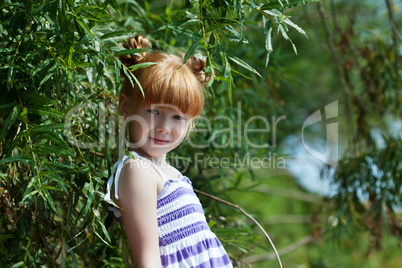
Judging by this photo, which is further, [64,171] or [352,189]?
[352,189]

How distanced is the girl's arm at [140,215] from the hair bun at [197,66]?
1.17ft

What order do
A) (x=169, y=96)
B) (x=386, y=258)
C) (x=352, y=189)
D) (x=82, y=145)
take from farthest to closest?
(x=386, y=258) < (x=352, y=189) < (x=82, y=145) < (x=169, y=96)

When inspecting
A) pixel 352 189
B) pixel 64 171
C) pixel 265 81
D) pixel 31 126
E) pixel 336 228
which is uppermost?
pixel 265 81

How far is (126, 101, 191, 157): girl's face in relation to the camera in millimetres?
1201

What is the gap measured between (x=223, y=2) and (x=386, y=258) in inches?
186

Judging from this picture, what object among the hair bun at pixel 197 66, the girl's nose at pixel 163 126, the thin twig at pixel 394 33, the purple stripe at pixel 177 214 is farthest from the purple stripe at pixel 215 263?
the thin twig at pixel 394 33

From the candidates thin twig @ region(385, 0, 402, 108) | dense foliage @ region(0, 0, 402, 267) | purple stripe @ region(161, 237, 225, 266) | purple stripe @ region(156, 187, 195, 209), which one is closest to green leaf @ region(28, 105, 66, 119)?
dense foliage @ region(0, 0, 402, 267)

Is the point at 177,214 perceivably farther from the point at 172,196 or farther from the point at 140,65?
the point at 140,65

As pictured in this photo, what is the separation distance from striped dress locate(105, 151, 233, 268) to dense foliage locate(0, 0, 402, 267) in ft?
0.46

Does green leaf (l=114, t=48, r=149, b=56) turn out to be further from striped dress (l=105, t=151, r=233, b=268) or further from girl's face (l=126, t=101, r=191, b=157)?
striped dress (l=105, t=151, r=233, b=268)

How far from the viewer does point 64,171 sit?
117cm

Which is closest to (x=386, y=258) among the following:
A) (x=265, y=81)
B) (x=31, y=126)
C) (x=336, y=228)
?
(x=336, y=228)

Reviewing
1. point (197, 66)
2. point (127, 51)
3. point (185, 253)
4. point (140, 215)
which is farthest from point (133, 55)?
point (185, 253)

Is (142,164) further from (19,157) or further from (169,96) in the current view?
(19,157)
